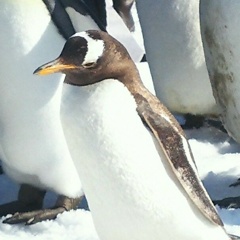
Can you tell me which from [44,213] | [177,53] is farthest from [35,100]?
[177,53]

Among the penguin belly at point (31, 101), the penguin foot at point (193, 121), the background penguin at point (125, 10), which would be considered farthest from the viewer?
the background penguin at point (125, 10)

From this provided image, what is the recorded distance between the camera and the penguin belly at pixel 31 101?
2.61 m

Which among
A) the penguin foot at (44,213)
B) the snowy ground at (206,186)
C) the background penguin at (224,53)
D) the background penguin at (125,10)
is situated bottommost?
the background penguin at (125,10)

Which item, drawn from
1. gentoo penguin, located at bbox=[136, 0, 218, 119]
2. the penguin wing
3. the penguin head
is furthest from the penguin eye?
gentoo penguin, located at bbox=[136, 0, 218, 119]

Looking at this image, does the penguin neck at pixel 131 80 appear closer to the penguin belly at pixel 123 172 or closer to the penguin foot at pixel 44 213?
the penguin belly at pixel 123 172

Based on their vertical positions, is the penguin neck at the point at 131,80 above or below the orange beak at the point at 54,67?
below

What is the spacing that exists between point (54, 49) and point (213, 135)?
127cm

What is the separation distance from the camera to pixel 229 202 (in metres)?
2.87

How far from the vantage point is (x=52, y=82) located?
2.64 meters

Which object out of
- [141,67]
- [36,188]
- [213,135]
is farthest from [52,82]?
[141,67]

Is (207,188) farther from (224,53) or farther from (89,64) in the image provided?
(89,64)

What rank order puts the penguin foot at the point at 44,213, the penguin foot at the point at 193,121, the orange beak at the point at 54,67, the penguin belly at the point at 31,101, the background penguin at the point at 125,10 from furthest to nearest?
the background penguin at the point at 125,10 → the penguin foot at the point at 193,121 → the penguin foot at the point at 44,213 → the penguin belly at the point at 31,101 → the orange beak at the point at 54,67

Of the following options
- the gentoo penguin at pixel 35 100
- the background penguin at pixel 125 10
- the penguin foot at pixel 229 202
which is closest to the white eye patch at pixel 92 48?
the gentoo penguin at pixel 35 100

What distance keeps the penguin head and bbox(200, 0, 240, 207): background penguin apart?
0.79m
